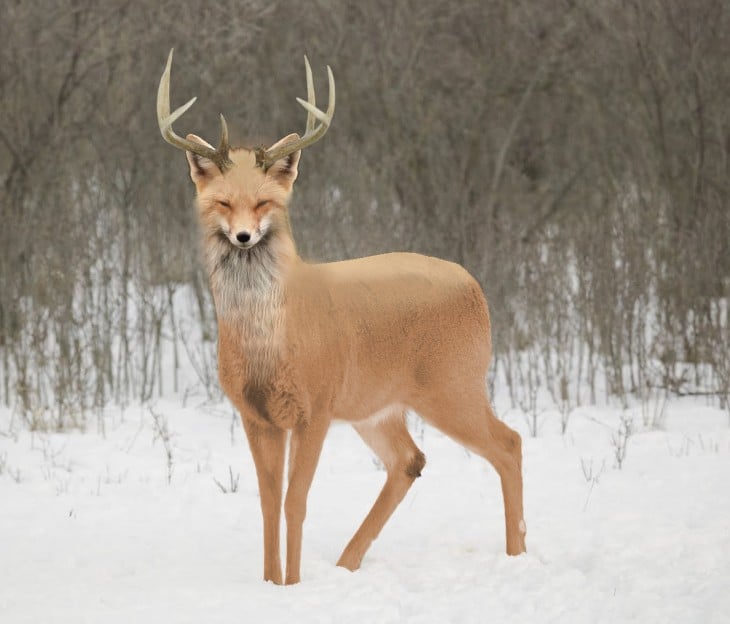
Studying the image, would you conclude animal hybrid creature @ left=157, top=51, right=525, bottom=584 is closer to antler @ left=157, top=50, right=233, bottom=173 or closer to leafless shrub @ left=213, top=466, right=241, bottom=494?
antler @ left=157, top=50, right=233, bottom=173

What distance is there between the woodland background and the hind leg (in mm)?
3820

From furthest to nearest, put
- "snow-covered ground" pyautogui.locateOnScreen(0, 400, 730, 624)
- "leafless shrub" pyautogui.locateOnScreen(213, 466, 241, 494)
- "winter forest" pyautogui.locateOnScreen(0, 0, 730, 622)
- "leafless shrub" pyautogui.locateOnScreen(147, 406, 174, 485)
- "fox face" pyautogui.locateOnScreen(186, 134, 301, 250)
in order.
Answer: "leafless shrub" pyautogui.locateOnScreen(147, 406, 174, 485) < "leafless shrub" pyautogui.locateOnScreen(213, 466, 241, 494) < "winter forest" pyautogui.locateOnScreen(0, 0, 730, 622) < "snow-covered ground" pyautogui.locateOnScreen(0, 400, 730, 624) < "fox face" pyautogui.locateOnScreen(186, 134, 301, 250)

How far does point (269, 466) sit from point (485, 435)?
1.15m

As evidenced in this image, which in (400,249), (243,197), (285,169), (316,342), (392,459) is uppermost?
(285,169)

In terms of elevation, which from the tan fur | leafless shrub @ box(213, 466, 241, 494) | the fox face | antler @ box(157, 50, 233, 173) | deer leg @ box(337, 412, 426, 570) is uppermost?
antler @ box(157, 50, 233, 173)

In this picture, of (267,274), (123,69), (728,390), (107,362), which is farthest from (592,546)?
(123,69)

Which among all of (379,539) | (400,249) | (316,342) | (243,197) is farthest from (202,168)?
(400,249)

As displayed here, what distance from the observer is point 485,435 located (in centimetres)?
513

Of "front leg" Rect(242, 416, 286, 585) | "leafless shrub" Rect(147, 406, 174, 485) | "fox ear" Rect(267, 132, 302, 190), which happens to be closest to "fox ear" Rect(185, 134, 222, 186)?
"fox ear" Rect(267, 132, 302, 190)

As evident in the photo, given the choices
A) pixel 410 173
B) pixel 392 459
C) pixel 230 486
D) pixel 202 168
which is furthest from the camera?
pixel 410 173

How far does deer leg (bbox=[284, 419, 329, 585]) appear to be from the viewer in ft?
15.0

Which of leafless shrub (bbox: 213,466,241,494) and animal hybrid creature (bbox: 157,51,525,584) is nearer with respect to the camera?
animal hybrid creature (bbox: 157,51,525,584)

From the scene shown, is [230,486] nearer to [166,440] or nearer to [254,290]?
[166,440]

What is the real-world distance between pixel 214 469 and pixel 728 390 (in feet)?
16.4
